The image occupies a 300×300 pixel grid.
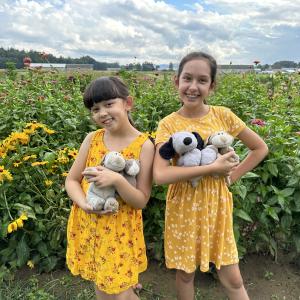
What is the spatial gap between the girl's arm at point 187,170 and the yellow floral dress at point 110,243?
16 centimetres

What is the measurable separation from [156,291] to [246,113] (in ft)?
6.71

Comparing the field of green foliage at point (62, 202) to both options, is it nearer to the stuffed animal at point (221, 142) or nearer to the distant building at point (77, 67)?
the stuffed animal at point (221, 142)

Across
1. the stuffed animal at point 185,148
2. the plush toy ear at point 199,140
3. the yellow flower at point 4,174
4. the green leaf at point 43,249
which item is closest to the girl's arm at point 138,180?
the stuffed animal at point 185,148

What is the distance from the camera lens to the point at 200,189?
6.76ft

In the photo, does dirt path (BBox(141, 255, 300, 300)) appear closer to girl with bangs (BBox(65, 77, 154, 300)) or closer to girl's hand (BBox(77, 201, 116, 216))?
girl with bangs (BBox(65, 77, 154, 300))

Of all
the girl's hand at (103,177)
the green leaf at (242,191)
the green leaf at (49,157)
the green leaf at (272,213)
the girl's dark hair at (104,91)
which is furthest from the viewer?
the green leaf at (49,157)

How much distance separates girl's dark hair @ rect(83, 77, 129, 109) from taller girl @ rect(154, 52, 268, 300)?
0.89 feet

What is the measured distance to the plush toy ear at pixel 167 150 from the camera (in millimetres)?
1939

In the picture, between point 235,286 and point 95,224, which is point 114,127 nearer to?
point 95,224

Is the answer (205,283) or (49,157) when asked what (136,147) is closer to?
(49,157)

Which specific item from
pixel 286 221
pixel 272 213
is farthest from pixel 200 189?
pixel 286 221

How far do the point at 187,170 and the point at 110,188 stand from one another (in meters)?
0.37

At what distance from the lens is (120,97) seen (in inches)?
79.4

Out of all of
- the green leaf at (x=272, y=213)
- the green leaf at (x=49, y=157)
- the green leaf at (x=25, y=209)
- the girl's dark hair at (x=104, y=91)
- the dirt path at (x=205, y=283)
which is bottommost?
the dirt path at (x=205, y=283)
